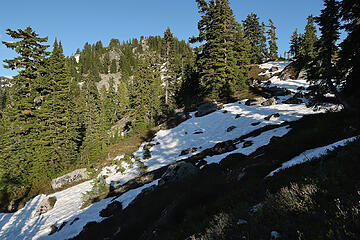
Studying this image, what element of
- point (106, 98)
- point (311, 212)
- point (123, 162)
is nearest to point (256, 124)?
point (123, 162)

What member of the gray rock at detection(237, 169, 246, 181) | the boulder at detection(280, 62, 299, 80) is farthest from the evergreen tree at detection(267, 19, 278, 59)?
the gray rock at detection(237, 169, 246, 181)

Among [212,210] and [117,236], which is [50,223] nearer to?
[117,236]

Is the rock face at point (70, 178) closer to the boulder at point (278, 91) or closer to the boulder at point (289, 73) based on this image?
the boulder at point (278, 91)

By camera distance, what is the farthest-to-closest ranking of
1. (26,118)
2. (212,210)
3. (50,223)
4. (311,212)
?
(26,118) → (50,223) → (212,210) → (311,212)

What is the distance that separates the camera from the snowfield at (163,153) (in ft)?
54.5

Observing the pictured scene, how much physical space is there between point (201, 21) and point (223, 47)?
736 centimetres

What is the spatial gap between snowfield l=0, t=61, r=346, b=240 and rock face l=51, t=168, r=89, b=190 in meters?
2.08

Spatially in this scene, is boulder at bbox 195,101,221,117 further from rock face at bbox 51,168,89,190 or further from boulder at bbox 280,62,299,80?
boulder at bbox 280,62,299,80

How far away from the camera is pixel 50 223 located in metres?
17.1

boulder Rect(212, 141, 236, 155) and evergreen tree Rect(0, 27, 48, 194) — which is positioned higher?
evergreen tree Rect(0, 27, 48, 194)

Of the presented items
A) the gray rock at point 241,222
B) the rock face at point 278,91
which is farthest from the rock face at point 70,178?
the rock face at point 278,91

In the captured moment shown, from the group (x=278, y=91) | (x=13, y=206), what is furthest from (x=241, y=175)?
(x=278, y=91)

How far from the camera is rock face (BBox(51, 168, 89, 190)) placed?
86.8 feet

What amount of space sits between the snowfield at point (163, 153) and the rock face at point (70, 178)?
2.08 meters
